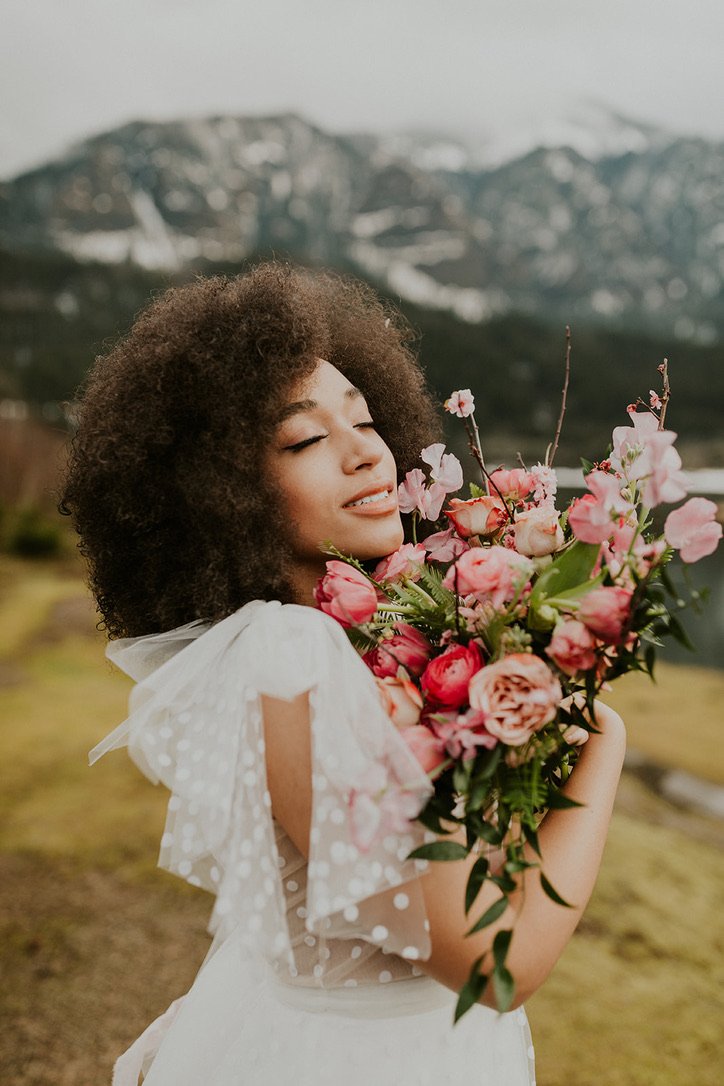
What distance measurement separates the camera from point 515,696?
103cm

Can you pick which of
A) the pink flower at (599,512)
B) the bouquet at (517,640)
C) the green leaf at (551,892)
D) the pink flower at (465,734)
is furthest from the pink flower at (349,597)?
the green leaf at (551,892)

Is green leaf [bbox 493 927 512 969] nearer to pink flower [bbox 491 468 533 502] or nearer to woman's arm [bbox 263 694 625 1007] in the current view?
woman's arm [bbox 263 694 625 1007]

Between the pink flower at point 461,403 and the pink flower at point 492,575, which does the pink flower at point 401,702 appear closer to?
the pink flower at point 492,575

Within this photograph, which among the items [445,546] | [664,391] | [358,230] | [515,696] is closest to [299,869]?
[515,696]

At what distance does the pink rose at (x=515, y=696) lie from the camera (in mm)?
1016

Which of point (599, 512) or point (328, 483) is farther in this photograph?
point (328, 483)

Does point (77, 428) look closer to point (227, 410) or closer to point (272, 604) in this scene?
point (227, 410)

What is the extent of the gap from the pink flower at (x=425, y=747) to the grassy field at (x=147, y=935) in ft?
10.9

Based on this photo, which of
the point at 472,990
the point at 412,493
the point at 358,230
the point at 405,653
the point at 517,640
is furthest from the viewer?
the point at 358,230

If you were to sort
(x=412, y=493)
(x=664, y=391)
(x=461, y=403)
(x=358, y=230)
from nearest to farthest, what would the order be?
(x=664, y=391) < (x=461, y=403) < (x=412, y=493) < (x=358, y=230)

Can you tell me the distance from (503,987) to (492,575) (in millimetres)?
549

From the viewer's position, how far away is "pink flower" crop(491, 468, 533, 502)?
1530 millimetres

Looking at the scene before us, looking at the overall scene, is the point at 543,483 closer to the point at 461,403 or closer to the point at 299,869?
the point at 461,403

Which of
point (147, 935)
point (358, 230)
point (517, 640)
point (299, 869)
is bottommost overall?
point (358, 230)
